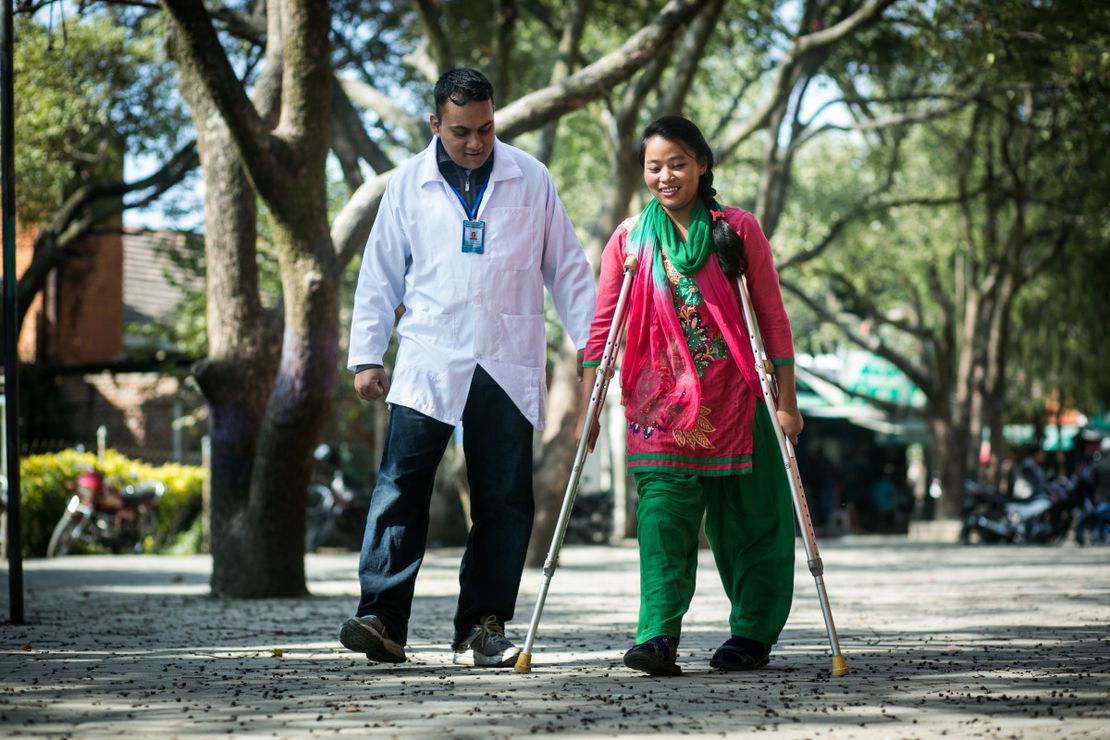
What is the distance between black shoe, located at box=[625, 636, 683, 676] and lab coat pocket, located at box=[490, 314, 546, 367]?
3.87 feet

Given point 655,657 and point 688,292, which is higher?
point 688,292

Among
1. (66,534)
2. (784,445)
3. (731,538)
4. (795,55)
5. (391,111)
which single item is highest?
(795,55)

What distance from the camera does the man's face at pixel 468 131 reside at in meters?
5.76

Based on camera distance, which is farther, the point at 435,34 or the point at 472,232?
the point at 435,34

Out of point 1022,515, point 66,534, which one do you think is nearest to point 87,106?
point 66,534

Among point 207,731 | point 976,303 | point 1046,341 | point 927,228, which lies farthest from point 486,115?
point 1046,341

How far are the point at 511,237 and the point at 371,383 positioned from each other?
0.78m

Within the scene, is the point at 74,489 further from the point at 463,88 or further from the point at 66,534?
the point at 463,88

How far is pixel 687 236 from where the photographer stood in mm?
5758

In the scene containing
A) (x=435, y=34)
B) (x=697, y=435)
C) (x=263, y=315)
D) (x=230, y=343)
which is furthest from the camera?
(x=435, y=34)

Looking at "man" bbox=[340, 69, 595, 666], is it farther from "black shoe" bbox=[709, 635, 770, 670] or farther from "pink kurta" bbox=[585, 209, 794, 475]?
"black shoe" bbox=[709, 635, 770, 670]

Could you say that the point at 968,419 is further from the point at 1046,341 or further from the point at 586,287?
the point at 586,287

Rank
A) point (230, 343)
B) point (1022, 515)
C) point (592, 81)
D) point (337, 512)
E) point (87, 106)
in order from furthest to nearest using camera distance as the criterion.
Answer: point (1022, 515), point (337, 512), point (87, 106), point (592, 81), point (230, 343)

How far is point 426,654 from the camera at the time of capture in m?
6.29
